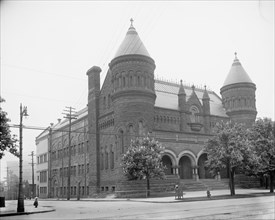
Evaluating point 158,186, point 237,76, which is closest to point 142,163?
point 158,186

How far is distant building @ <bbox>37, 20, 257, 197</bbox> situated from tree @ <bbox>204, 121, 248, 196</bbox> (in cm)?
651

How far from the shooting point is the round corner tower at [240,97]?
58.8 meters

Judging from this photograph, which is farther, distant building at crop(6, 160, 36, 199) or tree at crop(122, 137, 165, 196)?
distant building at crop(6, 160, 36, 199)

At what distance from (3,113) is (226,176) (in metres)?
40.9

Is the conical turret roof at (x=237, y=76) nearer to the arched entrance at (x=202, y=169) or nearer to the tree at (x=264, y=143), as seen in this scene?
the arched entrance at (x=202, y=169)

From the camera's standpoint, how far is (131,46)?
4734 cm

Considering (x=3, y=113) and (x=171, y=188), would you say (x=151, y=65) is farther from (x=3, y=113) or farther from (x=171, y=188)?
(x=3, y=113)

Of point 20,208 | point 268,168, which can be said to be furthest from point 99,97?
point 20,208

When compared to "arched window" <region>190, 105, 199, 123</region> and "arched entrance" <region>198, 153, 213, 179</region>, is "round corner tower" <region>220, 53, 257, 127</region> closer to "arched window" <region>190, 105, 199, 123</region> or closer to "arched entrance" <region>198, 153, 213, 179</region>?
"arched window" <region>190, 105, 199, 123</region>

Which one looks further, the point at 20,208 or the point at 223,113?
the point at 223,113

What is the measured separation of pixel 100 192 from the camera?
5053 cm

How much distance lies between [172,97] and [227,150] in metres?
21.3

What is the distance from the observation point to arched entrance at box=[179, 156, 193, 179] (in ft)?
168

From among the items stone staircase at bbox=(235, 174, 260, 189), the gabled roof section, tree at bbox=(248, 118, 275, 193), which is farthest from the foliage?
stone staircase at bbox=(235, 174, 260, 189)
